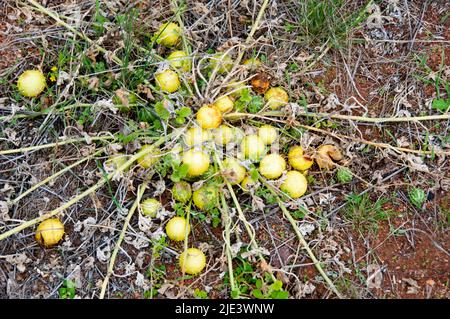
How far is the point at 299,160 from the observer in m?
3.54

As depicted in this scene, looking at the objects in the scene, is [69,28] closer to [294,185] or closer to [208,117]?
[208,117]

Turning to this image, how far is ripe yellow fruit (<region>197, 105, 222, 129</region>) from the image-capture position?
3.43 m

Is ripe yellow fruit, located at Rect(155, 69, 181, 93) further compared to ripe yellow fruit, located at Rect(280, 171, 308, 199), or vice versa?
ripe yellow fruit, located at Rect(155, 69, 181, 93)

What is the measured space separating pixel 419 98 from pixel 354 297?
4.73ft

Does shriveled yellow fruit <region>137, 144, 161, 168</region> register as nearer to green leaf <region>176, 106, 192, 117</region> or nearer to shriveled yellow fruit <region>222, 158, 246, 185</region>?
green leaf <region>176, 106, 192, 117</region>

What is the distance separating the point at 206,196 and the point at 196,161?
0.73ft

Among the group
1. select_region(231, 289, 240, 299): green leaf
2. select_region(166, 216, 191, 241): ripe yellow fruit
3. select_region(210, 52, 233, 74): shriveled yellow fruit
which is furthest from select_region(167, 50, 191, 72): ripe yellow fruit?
select_region(231, 289, 240, 299): green leaf

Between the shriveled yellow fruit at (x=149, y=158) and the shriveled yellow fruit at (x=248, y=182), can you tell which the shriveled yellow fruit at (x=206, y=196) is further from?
the shriveled yellow fruit at (x=149, y=158)

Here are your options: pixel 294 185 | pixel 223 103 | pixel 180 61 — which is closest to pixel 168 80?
pixel 180 61

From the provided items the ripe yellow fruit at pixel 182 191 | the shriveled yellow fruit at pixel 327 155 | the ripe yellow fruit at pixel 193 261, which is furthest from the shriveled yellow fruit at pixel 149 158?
the shriveled yellow fruit at pixel 327 155

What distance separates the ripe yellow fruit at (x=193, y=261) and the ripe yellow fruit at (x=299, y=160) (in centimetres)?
80

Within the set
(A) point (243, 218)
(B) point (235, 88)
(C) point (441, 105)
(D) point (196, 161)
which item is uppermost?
(B) point (235, 88)

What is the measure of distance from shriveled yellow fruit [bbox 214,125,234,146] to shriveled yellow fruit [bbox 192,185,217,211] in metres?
0.28

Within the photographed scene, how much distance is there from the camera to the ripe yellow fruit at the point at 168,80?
11.8 feet
